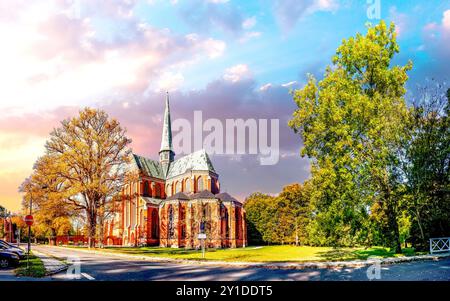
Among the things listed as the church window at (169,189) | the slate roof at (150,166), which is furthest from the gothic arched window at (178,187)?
the slate roof at (150,166)

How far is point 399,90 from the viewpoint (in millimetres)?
23875

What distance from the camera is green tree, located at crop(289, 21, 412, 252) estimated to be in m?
21.7

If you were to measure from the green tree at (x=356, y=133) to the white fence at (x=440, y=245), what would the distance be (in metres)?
2.23

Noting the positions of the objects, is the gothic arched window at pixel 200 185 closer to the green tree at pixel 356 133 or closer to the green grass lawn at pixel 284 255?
the green grass lawn at pixel 284 255

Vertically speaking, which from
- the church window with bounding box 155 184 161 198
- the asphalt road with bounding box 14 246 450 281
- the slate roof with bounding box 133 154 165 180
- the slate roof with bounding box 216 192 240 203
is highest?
the slate roof with bounding box 133 154 165 180

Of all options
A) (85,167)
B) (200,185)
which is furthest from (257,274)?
(200,185)

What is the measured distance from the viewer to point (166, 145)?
64.4 m

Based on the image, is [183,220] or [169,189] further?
[169,189]

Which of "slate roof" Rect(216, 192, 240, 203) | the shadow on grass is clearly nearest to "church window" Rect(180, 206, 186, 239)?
"slate roof" Rect(216, 192, 240, 203)

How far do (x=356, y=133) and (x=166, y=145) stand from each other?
4681 cm

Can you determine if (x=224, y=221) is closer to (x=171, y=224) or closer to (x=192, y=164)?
(x=171, y=224)

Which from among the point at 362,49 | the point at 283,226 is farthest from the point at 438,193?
the point at 283,226

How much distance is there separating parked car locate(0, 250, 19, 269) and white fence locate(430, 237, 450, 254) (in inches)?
976

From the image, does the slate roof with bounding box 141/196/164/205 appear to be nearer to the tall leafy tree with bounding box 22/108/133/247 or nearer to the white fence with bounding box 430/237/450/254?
the tall leafy tree with bounding box 22/108/133/247
